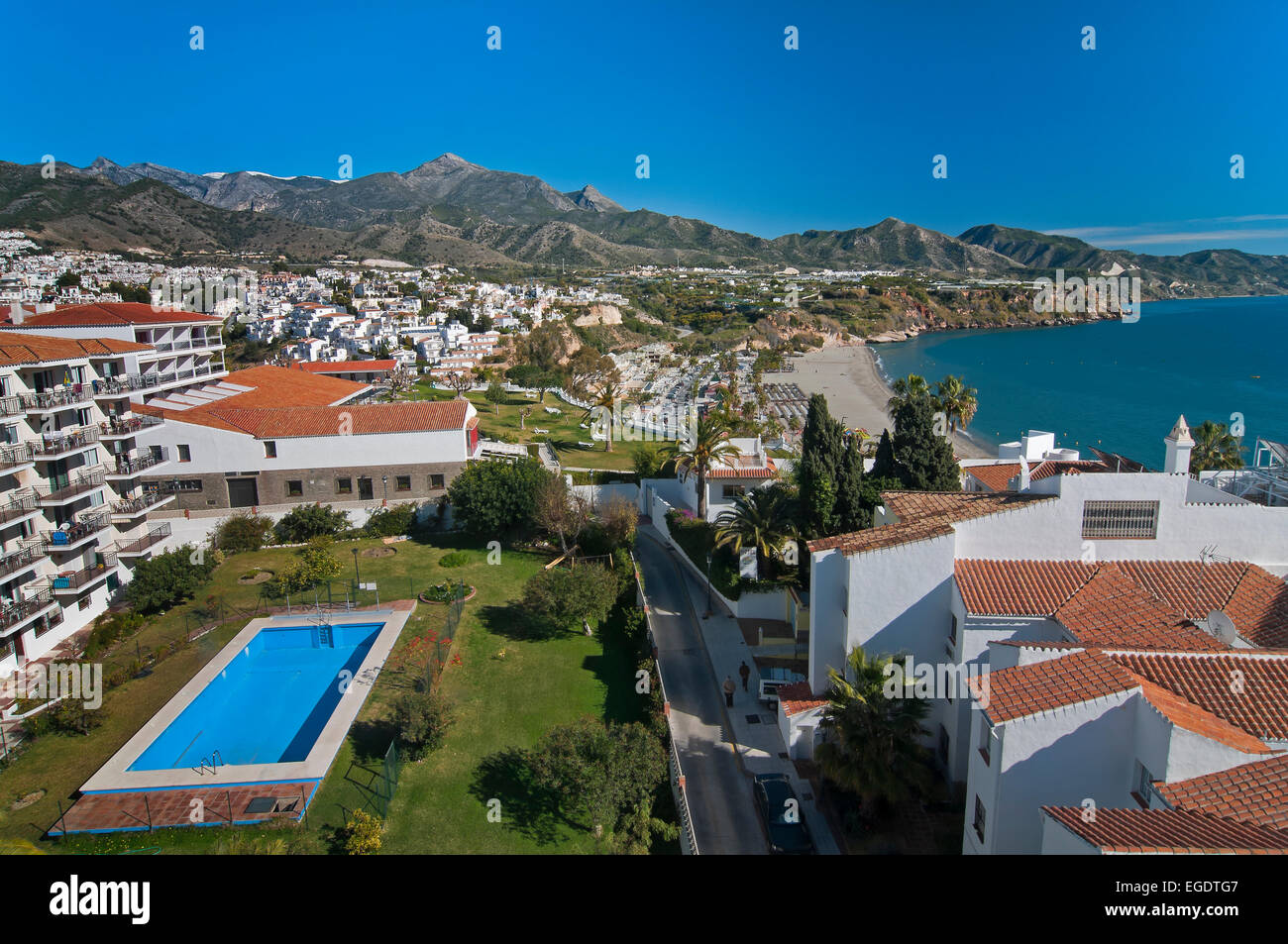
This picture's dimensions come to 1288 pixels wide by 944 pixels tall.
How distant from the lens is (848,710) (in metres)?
15.0

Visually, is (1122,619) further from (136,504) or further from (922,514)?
(136,504)

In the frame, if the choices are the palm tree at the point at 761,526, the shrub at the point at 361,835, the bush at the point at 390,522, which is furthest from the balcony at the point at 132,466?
the palm tree at the point at 761,526

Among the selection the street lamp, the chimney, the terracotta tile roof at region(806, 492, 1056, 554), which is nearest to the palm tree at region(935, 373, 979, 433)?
the chimney

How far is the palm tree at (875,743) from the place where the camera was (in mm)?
14555

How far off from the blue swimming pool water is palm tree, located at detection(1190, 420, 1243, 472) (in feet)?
118

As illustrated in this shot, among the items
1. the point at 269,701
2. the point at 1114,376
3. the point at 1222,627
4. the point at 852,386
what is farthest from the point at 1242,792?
the point at 1114,376

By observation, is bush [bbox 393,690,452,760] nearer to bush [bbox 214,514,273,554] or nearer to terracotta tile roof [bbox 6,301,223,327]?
bush [bbox 214,514,273,554]

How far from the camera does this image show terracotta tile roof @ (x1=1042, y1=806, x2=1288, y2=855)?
845 centimetres

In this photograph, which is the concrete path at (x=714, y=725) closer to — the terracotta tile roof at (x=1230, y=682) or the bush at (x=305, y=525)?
the terracotta tile roof at (x=1230, y=682)

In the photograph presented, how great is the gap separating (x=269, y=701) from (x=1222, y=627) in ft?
75.9

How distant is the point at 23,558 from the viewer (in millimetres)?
23438

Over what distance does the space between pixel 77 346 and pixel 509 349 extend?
2569 inches
